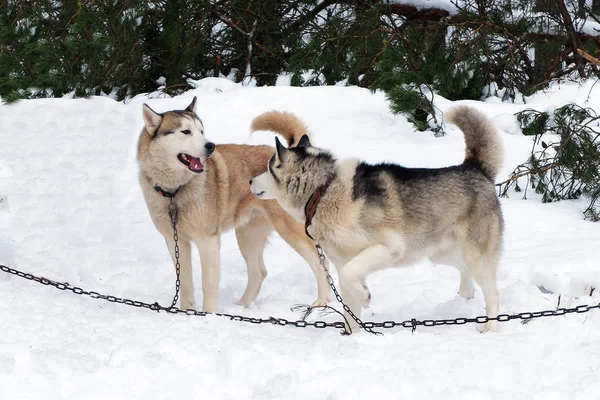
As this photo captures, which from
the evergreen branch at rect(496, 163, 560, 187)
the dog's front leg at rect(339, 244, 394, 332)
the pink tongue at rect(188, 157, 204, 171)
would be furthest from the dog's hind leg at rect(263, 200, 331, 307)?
the evergreen branch at rect(496, 163, 560, 187)

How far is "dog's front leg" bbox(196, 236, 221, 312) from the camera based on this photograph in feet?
18.1

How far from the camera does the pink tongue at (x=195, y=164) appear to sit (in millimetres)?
5363

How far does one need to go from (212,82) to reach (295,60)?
3.75ft

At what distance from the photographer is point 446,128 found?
8680 millimetres

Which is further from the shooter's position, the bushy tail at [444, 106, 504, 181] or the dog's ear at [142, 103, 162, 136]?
the dog's ear at [142, 103, 162, 136]

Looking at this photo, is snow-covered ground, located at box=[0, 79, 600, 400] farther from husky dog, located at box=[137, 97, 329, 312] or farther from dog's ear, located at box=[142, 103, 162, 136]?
dog's ear, located at box=[142, 103, 162, 136]

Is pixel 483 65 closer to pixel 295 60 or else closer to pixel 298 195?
pixel 295 60

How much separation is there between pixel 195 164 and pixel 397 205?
4.93ft

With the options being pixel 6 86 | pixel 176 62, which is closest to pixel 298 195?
pixel 176 62

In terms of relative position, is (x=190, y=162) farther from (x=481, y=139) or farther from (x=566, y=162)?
(x=566, y=162)

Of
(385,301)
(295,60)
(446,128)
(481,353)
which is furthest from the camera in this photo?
(295,60)

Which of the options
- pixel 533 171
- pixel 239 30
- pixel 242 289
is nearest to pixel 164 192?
pixel 242 289

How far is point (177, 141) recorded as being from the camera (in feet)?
17.6

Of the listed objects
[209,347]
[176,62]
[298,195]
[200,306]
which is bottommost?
[200,306]
